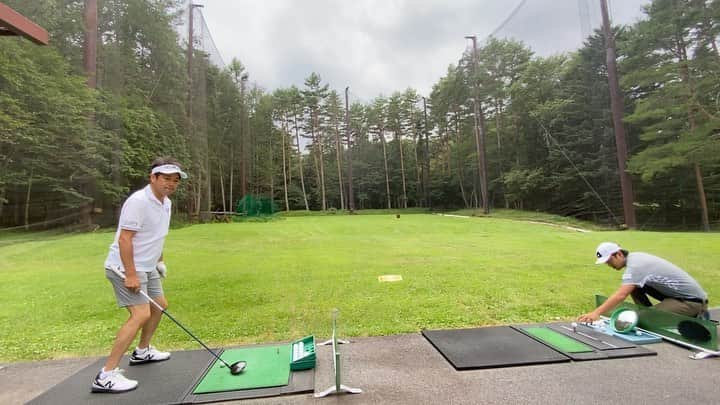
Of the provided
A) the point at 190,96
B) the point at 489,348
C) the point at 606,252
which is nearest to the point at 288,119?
the point at 190,96

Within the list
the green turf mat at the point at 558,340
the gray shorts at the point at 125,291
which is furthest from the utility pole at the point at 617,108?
the gray shorts at the point at 125,291

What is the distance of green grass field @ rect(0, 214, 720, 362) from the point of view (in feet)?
9.93

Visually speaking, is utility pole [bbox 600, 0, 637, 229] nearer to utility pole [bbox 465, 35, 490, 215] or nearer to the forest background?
the forest background

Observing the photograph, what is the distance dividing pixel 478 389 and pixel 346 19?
41.1 feet

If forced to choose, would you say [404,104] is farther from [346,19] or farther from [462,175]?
[346,19]

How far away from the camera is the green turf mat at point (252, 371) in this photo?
2.00 meters

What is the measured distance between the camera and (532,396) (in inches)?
71.4

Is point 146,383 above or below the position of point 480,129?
below

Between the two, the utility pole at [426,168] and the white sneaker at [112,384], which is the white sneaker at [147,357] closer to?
the white sneaker at [112,384]

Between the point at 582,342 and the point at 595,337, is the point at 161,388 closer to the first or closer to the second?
the point at 582,342

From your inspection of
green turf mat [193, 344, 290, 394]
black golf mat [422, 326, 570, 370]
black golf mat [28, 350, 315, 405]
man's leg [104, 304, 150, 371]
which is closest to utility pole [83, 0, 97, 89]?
black golf mat [28, 350, 315, 405]

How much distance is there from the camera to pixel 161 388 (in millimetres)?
1998

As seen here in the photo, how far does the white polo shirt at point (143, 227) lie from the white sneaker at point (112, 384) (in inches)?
22.8

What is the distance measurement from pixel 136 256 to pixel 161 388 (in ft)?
2.44
